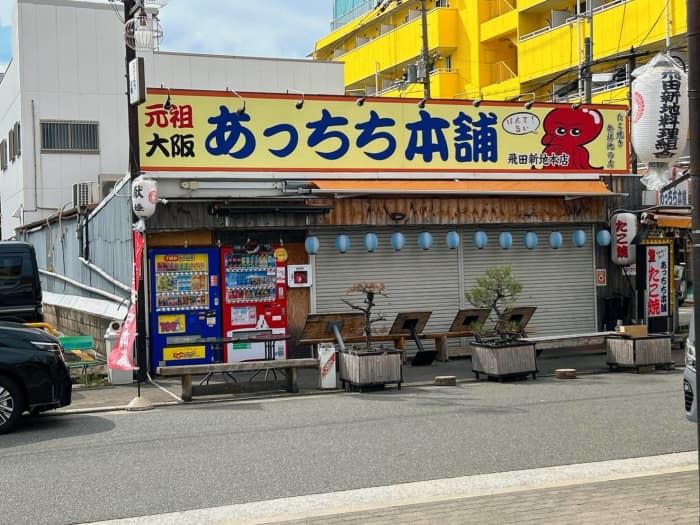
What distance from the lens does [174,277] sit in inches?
658

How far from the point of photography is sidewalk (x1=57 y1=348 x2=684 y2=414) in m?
13.5

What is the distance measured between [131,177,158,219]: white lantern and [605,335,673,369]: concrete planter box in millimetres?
8661

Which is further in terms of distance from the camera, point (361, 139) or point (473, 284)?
point (473, 284)

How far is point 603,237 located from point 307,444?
11735mm

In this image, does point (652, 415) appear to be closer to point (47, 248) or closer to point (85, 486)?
point (85, 486)

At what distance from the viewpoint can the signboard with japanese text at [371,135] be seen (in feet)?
53.5

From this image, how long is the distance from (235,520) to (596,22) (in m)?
34.3

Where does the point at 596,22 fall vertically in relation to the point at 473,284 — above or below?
above

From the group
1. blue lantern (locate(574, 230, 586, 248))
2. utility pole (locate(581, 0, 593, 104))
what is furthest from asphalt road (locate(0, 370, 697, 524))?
utility pole (locate(581, 0, 593, 104))

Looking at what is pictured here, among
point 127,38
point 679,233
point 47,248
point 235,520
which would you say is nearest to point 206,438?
point 235,520

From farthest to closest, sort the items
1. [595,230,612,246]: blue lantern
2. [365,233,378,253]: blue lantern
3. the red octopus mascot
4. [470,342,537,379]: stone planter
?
[595,230,612,246]: blue lantern < the red octopus mascot < [365,233,378,253]: blue lantern < [470,342,537,379]: stone planter

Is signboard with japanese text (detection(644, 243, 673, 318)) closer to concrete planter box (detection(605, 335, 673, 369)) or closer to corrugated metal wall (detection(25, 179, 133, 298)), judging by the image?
concrete planter box (detection(605, 335, 673, 369))

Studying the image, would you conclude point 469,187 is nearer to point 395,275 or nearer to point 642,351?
Result: point 395,275

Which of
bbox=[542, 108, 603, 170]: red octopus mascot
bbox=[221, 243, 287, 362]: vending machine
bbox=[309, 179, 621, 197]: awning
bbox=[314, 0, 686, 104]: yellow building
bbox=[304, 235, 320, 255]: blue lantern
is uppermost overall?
bbox=[314, 0, 686, 104]: yellow building
